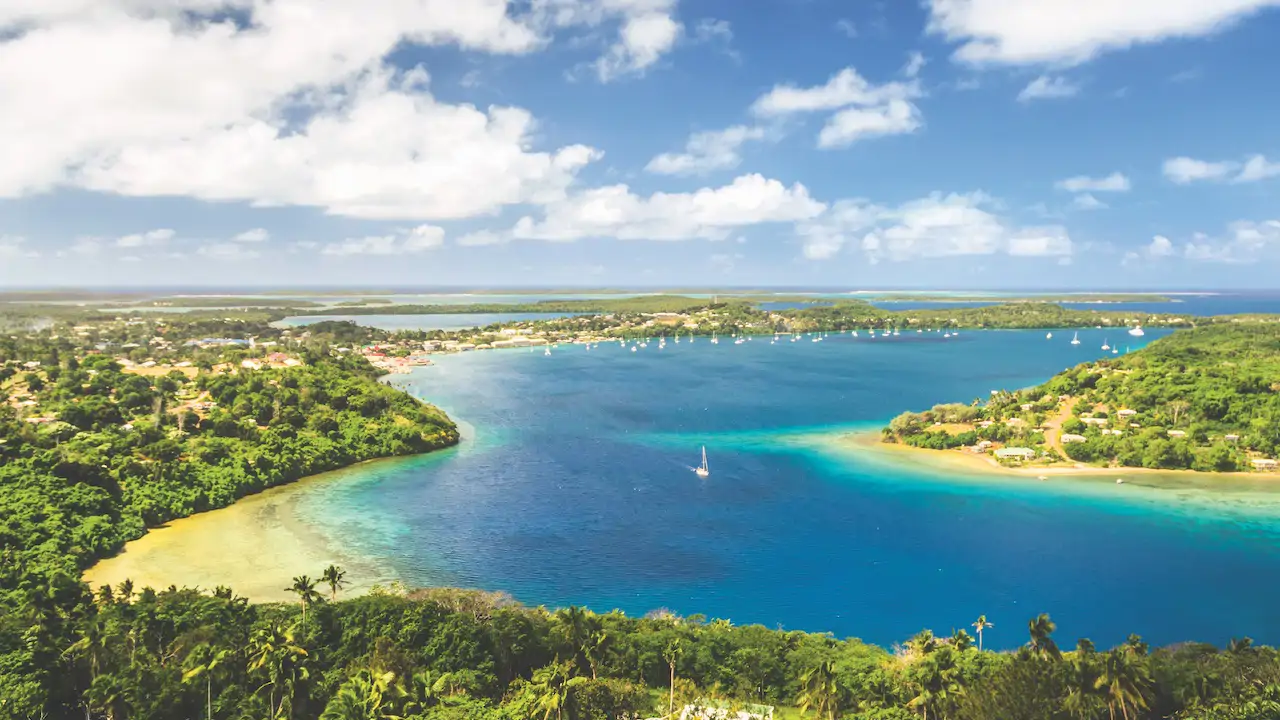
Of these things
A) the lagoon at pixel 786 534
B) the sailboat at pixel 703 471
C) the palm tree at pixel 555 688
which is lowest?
the lagoon at pixel 786 534

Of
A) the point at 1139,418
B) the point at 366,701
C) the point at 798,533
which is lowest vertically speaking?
the point at 798,533

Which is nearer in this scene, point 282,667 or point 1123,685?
point 1123,685

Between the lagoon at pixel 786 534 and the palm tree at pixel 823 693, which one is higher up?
the palm tree at pixel 823 693

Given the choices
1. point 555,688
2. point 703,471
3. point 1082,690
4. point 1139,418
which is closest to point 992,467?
point 1139,418

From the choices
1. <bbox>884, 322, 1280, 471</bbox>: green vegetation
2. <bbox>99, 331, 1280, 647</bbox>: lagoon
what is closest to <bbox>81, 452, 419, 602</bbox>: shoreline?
<bbox>99, 331, 1280, 647</bbox>: lagoon

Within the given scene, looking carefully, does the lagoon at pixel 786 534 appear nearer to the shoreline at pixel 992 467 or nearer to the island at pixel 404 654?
the shoreline at pixel 992 467

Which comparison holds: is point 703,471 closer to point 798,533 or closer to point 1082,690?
point 798,533

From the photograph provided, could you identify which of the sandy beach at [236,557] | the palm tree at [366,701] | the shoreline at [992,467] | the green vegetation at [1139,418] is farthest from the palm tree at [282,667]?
the green vegetation at [1139,418]
